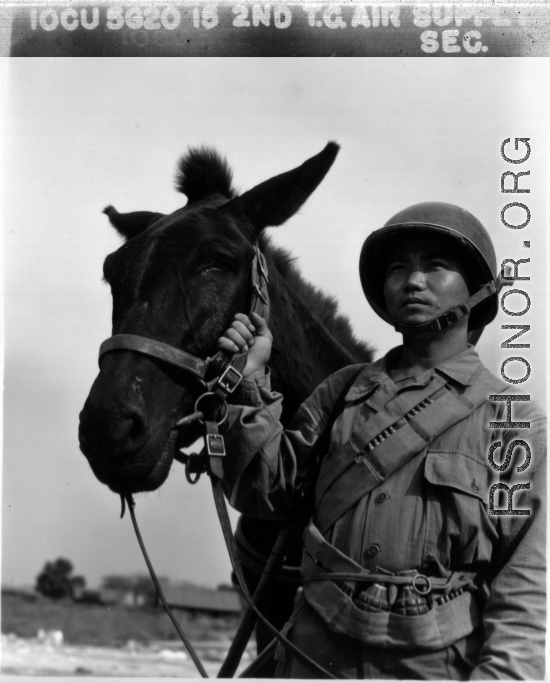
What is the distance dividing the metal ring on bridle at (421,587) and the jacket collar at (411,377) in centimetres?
79

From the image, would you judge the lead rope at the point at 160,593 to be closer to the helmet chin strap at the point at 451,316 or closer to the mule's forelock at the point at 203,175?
the helmet chin strap at the point at 451,316

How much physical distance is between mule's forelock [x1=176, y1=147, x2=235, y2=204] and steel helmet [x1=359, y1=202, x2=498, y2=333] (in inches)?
41.0

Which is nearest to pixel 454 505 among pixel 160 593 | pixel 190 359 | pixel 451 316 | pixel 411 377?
pixel 411 377

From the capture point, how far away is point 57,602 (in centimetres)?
479

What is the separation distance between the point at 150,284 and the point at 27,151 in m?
1.48

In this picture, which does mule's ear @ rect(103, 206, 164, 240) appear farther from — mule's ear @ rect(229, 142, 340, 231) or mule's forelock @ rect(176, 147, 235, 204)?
mule's ear @ rect(229, 142, 340, 231)

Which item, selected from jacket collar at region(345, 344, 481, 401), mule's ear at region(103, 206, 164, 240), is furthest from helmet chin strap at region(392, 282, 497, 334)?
mule's ear at region(103, 206, 164, 240)

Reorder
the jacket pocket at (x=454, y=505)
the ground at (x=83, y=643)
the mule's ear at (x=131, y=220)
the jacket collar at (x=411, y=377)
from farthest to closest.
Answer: the mule's ear at (x=131, y=220), the ground at (x=83, y=643), the jacket collar at (x=411, y=377), the jacket pocket at (x=454, y=505)

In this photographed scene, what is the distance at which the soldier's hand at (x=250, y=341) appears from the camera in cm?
372

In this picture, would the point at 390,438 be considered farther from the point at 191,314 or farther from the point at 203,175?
the point at 203,175

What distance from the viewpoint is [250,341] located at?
3.79 m

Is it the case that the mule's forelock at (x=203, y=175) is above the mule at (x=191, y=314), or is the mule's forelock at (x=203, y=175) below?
above

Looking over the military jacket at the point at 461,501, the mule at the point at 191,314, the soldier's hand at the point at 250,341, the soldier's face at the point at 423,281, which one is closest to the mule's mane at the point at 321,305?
the mule at the point at 191,314

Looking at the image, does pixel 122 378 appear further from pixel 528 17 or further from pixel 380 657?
pixel 528 17
